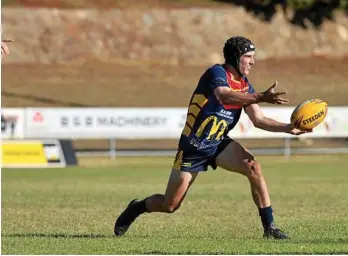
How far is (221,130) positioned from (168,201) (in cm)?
92

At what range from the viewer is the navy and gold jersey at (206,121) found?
36.4 feet

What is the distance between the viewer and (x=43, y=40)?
171 feet

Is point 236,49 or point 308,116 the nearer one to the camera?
point 308,116

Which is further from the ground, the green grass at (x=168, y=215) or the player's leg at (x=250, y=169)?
the player's leg at (x=250, y=169)

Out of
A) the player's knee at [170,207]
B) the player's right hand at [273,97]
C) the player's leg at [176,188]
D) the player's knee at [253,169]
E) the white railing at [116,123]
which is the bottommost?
the white railing at [116,123]

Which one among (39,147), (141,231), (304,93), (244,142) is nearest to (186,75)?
(304,93)

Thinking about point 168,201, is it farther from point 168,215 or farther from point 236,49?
point 168,215

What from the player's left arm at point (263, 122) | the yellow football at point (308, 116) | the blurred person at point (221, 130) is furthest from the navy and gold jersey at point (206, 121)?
the yellow football at point (308, 116)

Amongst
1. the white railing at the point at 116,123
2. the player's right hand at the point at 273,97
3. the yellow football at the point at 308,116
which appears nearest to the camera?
the player's right hand at the point at 273,97

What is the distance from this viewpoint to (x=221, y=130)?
443 inches

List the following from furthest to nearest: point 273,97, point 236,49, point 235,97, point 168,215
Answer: point 168,215, point 236,49, point 235,97, point 273,97

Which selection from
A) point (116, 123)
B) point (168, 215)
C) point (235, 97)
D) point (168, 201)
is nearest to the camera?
point (235, 97)

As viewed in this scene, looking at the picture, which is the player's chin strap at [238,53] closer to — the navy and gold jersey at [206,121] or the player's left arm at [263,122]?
the navy and gold jersey at [206,121]

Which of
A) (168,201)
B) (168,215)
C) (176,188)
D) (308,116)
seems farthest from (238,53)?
(168,215)
